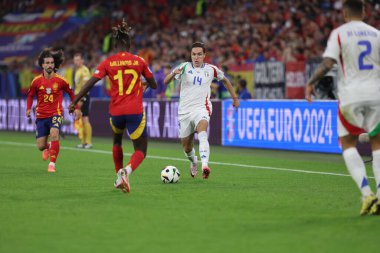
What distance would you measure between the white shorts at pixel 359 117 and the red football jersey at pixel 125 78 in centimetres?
336

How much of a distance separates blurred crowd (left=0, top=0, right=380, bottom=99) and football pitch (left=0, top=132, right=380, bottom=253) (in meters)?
11.1

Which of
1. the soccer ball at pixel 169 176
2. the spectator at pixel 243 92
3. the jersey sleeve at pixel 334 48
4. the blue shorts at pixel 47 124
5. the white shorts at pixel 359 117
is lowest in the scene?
the soccer ball at pixel 169 176

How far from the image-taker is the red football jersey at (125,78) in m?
11.8

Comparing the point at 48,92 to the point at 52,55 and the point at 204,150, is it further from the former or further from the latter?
the point at 204,150

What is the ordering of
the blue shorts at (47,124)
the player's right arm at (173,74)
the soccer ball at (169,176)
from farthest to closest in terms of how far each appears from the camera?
the blue shorts at (47,124) < the player's right arm at (173,74) < the soccer ball at (169,176)

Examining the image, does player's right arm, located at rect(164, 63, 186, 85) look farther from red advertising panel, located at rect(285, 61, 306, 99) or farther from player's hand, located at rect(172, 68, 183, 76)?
red advertising panel, located at rect(285, 61, 306, 99)

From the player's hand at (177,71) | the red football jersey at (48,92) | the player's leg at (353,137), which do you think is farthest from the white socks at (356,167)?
the red football jersey at (48,92)

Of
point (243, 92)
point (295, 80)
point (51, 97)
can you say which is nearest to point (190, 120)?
point (51, 97)

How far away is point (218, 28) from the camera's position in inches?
1310

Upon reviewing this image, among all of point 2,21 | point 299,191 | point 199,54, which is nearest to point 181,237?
point 299,191

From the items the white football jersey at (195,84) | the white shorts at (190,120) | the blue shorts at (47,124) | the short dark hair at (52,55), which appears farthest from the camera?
the blue shorts at (47,124)

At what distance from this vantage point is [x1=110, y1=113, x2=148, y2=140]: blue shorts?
38.9ft

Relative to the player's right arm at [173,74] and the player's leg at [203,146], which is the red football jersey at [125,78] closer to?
the player's right arm at [173,74]

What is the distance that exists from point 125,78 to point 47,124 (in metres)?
4.48
